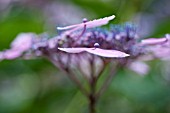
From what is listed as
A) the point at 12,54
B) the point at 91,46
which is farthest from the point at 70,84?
the point at 91,46

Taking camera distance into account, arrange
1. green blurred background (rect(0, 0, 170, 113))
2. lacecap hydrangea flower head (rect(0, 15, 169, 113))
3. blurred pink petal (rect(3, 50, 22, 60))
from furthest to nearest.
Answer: green blurred background (rect(0, 0, 170, 113)), blurred pink petal (rect(3, 50, 22, 60)), lacecap hydrangea flower head (rect(0, 15, 169, 113))

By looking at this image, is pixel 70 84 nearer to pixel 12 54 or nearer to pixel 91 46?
pixel 12 54

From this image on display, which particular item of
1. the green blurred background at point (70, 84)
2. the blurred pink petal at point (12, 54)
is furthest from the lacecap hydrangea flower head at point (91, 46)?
the green blurred background at point (70, 84)

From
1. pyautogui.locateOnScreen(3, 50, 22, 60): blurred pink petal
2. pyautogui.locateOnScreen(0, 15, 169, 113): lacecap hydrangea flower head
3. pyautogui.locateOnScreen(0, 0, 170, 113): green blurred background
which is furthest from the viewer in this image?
pyautogui.locateOnScreen(0, 0, 170, 113): green blurred background

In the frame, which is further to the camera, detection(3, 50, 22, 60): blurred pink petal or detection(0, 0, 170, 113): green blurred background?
detection(0, 0, 170, 113): green blurred background

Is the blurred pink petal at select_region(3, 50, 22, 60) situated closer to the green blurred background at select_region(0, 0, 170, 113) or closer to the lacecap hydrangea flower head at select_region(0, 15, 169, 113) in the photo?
the lacecap hydrangea flower head at select_region(0, 15, 169, 113)

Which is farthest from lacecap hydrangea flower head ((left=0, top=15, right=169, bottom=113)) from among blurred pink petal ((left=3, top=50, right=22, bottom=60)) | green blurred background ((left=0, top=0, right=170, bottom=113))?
green blurred background ((left=0, top=0, right=170, bottom=113))

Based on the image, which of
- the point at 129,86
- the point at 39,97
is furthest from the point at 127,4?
the point at 39,97

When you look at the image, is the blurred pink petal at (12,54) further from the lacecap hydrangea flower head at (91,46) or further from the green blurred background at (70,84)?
the green blurred background at (70,84)
